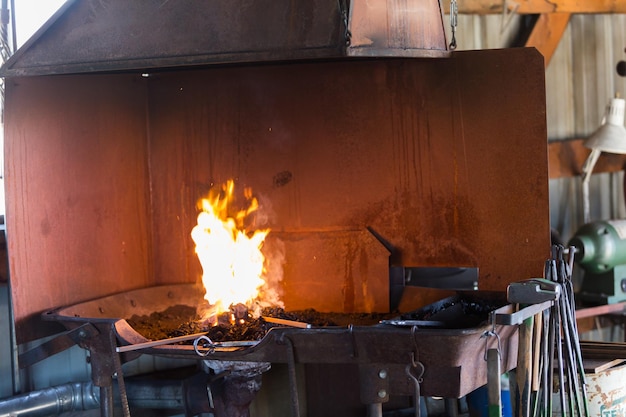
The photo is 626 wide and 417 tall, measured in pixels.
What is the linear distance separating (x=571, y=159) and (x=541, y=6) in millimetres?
935

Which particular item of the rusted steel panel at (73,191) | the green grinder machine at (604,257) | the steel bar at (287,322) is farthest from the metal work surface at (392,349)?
the green grinder machine at (604,257)

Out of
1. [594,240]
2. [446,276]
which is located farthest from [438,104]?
[594,240]

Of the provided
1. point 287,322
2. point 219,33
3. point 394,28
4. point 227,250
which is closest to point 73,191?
point 227,250

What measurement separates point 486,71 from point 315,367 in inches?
63.8

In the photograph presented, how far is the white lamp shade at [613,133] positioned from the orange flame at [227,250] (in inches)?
84.3

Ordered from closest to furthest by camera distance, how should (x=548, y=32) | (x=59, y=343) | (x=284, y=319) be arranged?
(x=59, y=343), (x=284, y=319), (x=548, y=32)

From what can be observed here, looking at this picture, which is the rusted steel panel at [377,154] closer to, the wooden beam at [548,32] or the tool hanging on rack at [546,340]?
the tool hanging on rack at [546,340]

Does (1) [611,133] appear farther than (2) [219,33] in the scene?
Yes

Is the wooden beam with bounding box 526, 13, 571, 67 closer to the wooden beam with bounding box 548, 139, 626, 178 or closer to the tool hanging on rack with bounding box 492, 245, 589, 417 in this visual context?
the wooden beam with bounding box 548, 139, 626, 178

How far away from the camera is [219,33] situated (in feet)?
9.39

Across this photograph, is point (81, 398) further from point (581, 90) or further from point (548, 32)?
point (581, 90)

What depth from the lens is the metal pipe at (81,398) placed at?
126 inches

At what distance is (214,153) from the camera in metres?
3.65

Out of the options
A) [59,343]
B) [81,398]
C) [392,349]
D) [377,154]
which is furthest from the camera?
[377,154]
